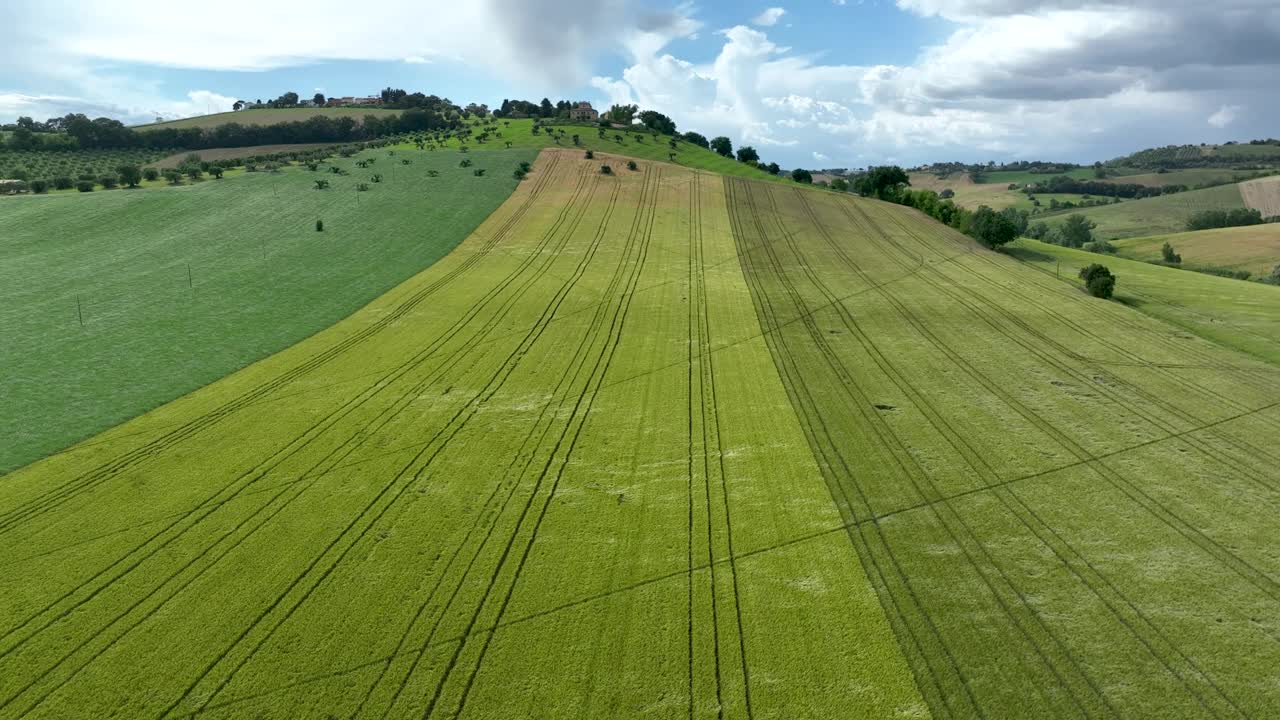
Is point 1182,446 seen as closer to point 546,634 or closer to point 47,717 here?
point 546,634

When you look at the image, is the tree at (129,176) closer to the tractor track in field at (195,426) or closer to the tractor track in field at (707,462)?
the tractor track in field at (195,426)

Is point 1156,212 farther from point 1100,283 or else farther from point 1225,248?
point 1100,283

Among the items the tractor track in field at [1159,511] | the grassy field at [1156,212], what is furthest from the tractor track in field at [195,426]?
the grassy field at [1156,212]

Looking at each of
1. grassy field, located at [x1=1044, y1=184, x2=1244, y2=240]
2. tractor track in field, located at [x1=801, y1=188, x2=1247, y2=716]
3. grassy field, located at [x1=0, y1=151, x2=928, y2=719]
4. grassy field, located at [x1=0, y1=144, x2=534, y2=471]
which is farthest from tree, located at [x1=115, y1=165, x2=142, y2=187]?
grassy field, located at [x1=1044, y1=184, x2=1244, y2=240]

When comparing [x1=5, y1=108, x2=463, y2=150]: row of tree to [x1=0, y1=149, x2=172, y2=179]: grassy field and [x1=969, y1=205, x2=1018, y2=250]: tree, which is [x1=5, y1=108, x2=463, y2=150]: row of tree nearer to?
[x1=0, y1=149, x2=172, y2=179]: grassy field

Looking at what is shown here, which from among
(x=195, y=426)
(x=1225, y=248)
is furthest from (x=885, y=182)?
(x=195, y=426)
